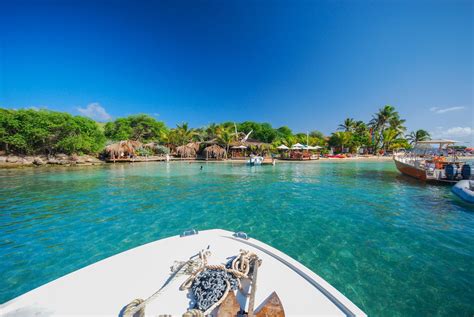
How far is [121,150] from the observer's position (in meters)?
25.9

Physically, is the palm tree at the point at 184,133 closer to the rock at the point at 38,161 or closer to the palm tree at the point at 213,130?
the palm tree at the point at 213,130

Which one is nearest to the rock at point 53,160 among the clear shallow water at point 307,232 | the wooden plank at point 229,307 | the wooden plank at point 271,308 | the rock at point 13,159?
the rock at point 13,159

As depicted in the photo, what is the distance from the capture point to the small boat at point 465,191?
22.9ft

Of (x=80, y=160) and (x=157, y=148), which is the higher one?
(x=157, y=148)

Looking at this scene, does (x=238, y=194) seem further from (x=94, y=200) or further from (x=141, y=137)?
(x=141, y=137)

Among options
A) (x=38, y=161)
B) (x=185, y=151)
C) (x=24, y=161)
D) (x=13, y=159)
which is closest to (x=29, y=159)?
(x=24, y=161)

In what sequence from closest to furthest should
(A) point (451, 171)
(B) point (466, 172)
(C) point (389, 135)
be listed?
1. (B) point (466, 172)
2. (A) point (451, 171)
3. (C) point (389, 135)

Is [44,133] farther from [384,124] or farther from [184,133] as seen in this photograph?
[384,124]

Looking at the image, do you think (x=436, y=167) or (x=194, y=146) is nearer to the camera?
(x=436, y=167)

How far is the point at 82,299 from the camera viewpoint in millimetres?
1611

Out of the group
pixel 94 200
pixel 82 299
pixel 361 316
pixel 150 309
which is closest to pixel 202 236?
pixel 150 309

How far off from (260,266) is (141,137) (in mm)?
41553

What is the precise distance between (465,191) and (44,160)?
35888 mm

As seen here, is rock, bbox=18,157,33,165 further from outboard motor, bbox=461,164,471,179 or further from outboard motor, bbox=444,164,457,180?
outboard motor, bbox=461,164,471,179
